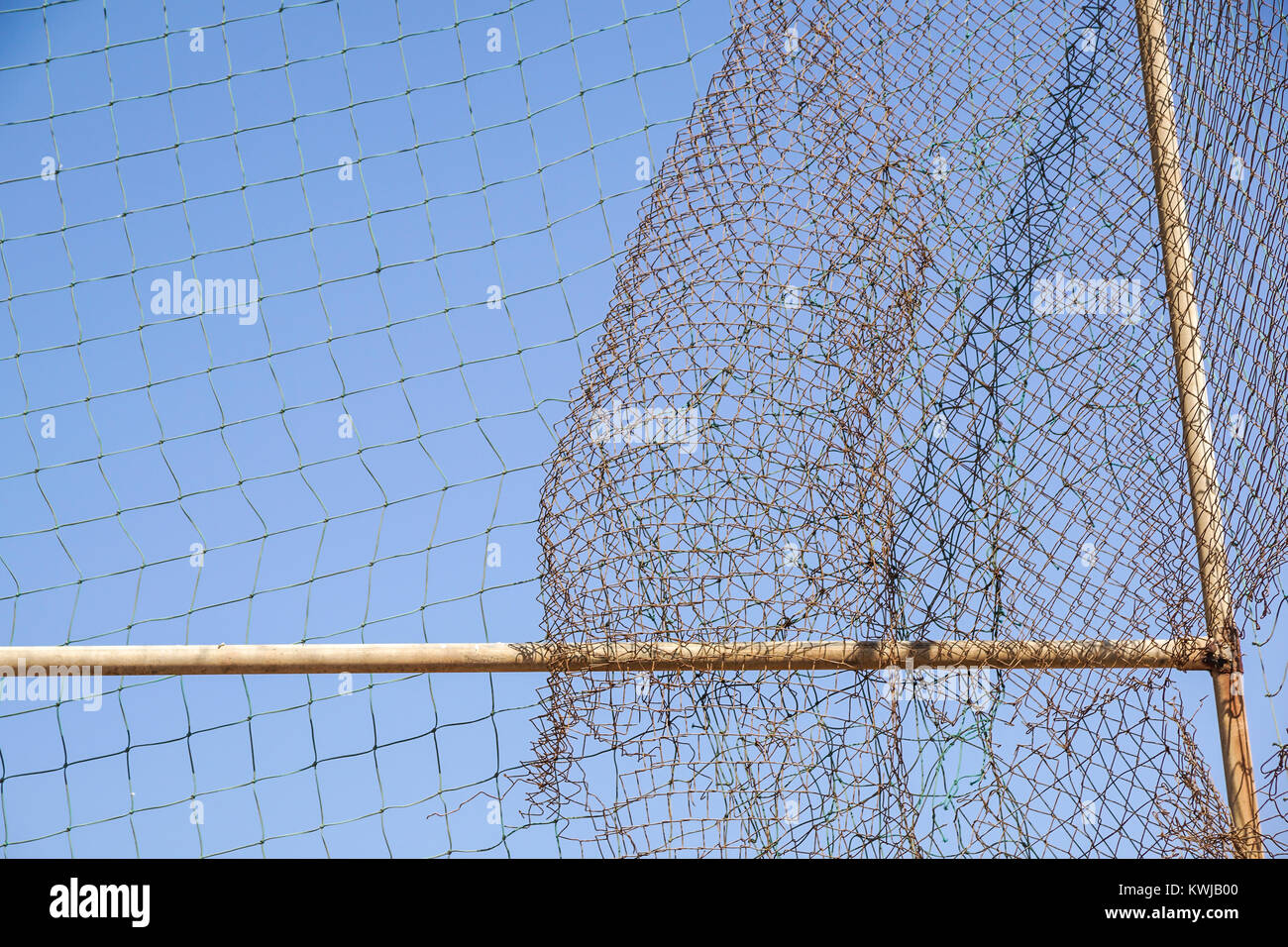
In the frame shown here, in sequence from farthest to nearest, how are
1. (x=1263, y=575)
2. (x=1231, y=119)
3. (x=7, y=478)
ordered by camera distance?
(x=7, y=478), (x=1231, y=119), (x=1263, y=575)

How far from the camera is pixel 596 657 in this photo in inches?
121

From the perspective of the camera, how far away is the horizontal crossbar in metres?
3.01

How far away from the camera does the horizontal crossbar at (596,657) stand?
9.89 feet

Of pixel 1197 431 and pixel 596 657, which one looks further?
pixel 1197 431

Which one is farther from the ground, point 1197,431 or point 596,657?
point 1197,431

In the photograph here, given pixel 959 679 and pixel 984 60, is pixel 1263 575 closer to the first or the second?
pixel 959 679

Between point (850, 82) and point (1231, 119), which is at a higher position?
point (850, 82)

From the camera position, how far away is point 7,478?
12.5 feet
